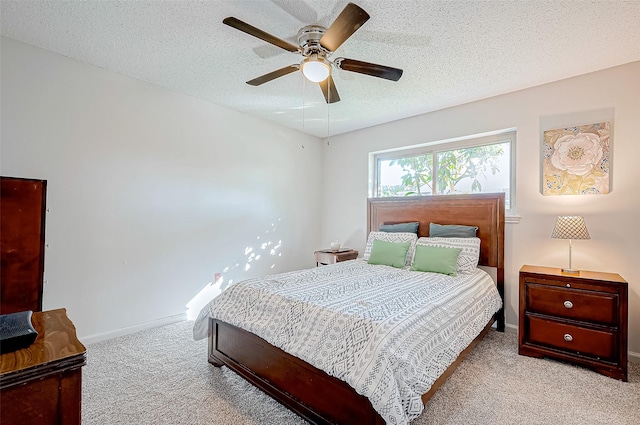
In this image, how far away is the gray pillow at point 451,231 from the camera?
3297 mm

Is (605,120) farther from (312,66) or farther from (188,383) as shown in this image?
(188,383)

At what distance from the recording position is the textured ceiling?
1945 mm

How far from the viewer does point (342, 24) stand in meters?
1.70

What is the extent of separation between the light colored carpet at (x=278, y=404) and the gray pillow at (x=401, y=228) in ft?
5.16

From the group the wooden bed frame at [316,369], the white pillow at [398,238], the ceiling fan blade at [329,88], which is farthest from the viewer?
the white pillow at [398,238]

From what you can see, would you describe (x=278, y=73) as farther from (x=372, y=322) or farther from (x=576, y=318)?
(x=576, y=318)

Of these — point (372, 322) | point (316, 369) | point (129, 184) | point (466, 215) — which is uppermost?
point (129, 184)

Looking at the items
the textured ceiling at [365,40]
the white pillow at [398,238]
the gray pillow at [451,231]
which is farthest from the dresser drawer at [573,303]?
the textured ceiling at [365,40]

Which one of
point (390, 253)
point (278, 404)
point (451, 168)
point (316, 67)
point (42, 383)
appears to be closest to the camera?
point (42, 383)

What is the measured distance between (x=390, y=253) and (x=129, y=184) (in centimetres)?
291

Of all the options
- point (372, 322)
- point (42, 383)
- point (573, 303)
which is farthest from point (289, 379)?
point (573, 303)

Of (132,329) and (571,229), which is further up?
(571,229)

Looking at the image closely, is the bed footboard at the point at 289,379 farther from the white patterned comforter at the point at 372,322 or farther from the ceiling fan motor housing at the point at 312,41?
the ceiling fan motor housing at the point at 312,41

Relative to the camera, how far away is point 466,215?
3.43m
